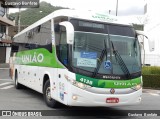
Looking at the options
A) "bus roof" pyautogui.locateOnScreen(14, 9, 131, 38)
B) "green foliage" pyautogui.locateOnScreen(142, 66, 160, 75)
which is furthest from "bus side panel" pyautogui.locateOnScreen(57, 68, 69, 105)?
"green foliage" pyautogui.locateOnScreen(142, 66, 160, 75)

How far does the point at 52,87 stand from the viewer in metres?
10.3

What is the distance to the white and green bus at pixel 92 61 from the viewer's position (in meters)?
8.80

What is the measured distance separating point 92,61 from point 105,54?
47cm

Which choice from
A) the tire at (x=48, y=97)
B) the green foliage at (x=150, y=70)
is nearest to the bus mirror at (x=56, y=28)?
the tire at (x=48, y=97)

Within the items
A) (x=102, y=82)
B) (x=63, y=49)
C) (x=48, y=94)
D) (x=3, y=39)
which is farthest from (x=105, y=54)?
(x=3, y=39)

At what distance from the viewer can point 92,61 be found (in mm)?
8992

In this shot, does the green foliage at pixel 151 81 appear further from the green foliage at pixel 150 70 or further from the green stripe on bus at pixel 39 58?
the green stripe on bus at pixel 39 58

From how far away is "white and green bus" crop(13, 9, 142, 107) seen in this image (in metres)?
8.80

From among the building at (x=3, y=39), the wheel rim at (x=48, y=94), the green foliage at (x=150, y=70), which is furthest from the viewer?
the building at (x=3, y=39)

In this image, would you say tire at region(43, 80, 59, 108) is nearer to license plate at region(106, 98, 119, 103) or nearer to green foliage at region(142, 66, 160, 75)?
license plate at region(106, 98, 119, 103)

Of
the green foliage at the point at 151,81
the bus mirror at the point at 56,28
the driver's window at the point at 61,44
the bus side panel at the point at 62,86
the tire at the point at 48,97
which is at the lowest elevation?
the green foliage at the point at 151,81

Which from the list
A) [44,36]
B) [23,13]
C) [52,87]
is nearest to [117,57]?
[52,87]

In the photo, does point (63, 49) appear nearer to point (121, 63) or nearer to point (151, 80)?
point (121, 63)

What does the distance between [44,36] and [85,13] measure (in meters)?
2.50
